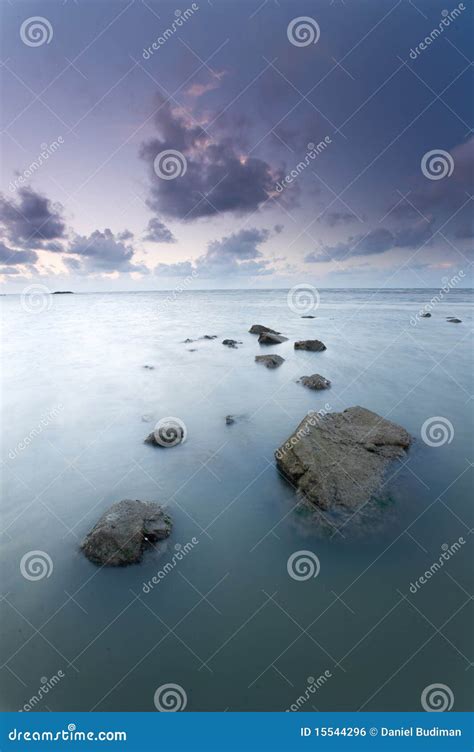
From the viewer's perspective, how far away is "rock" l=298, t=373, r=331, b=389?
1429cm

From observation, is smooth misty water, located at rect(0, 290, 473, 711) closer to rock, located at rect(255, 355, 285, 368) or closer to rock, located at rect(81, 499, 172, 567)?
rock, located at rect(81, 499, 172, 567)

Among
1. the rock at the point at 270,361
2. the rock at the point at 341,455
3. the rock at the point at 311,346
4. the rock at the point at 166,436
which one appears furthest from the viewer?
the rock at the point at 311,346

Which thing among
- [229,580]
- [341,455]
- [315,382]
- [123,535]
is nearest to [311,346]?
[315,382]

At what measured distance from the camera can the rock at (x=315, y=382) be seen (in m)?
14.3

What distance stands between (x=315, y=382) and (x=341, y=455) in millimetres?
7018

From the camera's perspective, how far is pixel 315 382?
14.4 meters

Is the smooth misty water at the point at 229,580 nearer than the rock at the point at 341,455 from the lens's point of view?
Yes

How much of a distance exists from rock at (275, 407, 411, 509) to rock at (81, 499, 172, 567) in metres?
3.06

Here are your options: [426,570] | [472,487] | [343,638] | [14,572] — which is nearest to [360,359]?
[472,487]

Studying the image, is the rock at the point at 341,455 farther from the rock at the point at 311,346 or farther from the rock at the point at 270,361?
the rock at the point at 311,346

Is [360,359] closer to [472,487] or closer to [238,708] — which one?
[472,487]

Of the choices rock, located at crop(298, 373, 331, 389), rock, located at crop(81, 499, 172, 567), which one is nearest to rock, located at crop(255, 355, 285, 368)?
rock, located at crop(298, 373, 331, 389)

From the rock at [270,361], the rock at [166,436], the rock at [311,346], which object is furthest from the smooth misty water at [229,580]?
the rock at [311,346]

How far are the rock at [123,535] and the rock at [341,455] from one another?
3.06 meters
